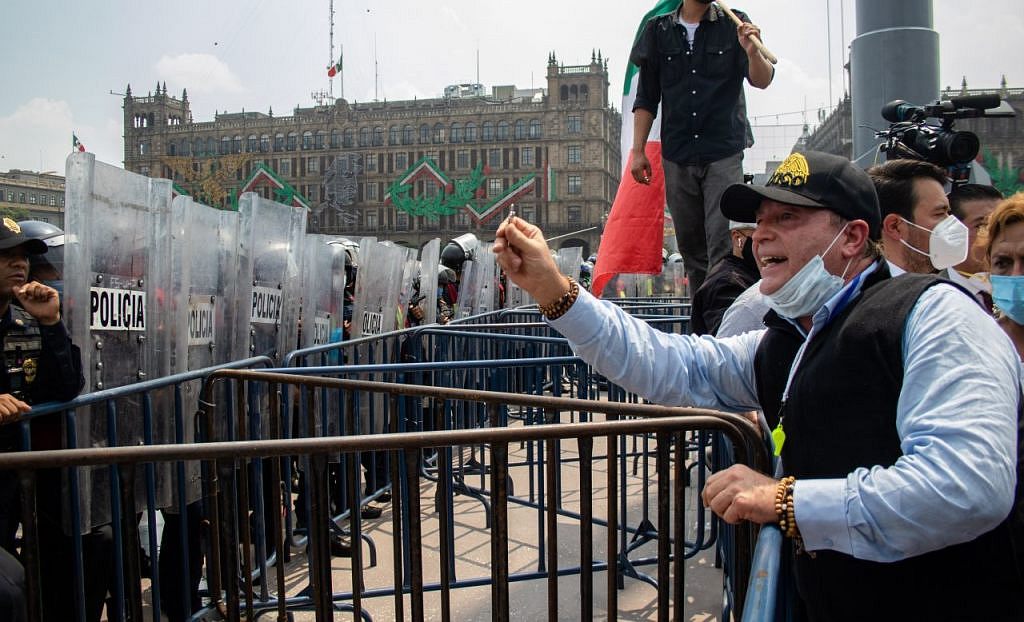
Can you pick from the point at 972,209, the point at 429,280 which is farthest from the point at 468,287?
the point at 972,209

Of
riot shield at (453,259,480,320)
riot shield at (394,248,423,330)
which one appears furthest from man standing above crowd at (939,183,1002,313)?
riot shield at (453,259,480,320)

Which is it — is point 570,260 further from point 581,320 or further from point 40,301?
point 581,320

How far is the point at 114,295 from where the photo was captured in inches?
142

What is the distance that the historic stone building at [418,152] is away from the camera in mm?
92312

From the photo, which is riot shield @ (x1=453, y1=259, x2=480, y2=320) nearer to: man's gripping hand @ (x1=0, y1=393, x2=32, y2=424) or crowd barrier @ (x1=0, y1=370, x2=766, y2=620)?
man's gripping hand @ (x1=0, y1=393, x2=32, y2=424)

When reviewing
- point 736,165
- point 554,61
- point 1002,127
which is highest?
point 554,61

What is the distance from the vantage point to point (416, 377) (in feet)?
16.8

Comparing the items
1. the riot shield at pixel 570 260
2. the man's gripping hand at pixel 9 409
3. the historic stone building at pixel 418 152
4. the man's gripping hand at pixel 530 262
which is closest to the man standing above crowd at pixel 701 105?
the man's gripping hand at pixel 530 262

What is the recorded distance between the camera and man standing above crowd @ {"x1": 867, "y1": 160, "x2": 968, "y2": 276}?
10.1 ft

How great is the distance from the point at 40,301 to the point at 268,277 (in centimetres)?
208

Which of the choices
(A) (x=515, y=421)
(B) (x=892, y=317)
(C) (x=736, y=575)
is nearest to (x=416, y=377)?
(A) (x=515, y=421)

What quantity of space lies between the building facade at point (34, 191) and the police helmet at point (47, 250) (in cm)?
10403

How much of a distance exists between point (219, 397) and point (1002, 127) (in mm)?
75496

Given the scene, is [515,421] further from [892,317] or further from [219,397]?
[892,317]
